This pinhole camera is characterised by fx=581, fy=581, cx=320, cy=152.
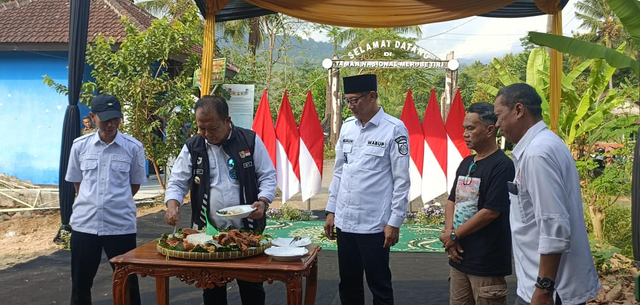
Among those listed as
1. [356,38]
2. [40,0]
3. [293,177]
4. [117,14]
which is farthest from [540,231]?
[356,38]

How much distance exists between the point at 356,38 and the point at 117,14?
19658 millimetres

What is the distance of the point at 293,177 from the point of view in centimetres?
939

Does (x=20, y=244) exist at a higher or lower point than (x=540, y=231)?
lower

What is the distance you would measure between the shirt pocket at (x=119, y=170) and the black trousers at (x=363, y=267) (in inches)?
62.2

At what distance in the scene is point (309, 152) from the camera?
9.43m

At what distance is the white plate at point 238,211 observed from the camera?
3338 millimetres

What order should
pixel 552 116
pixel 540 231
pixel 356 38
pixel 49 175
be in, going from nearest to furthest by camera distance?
pixel 540 231, pixel 552 116, pixel 49 175, pixel 356 38

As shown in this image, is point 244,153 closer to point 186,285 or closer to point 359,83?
point 359,83

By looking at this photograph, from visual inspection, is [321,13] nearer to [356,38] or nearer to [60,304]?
[60,304]

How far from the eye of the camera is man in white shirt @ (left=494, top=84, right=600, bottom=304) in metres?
2.29

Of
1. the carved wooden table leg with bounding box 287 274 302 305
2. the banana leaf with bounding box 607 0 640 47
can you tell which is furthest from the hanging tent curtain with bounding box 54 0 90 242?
the banana leaf with bounding box 607 0 640 47

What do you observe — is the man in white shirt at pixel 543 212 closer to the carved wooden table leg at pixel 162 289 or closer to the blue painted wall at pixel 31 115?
the carved wooden table leg at pixel 162 289

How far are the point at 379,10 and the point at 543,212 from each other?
4818mm

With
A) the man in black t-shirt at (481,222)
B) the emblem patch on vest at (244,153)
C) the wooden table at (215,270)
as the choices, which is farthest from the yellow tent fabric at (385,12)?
the wooden table at (215,270)
